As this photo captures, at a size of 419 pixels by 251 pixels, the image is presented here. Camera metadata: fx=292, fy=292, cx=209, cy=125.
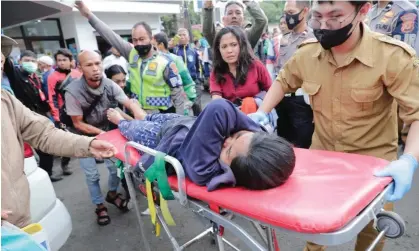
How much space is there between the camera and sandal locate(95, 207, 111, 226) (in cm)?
279

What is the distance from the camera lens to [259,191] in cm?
121

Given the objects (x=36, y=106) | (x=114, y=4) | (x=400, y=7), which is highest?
(x=114, y=4)

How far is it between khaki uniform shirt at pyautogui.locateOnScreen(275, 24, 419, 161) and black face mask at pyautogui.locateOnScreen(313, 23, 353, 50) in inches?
3.4

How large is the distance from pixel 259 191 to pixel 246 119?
0.48 metres

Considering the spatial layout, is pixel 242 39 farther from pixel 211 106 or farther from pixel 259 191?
pixel 259 191

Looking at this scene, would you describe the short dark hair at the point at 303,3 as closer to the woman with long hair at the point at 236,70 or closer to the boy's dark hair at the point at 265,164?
the woman with long hair at the point at 236,70

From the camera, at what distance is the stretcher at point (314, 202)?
0.94 m

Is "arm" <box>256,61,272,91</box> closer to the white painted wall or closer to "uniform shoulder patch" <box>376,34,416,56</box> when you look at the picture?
"uniform shoulder patch" <box>376,34,416,56</box>

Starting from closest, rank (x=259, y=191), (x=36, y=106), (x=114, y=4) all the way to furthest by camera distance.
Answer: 1. (x=259, y=191)
2. (x=36, y=106)
3. (x=114, y=4)

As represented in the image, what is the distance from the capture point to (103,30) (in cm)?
311

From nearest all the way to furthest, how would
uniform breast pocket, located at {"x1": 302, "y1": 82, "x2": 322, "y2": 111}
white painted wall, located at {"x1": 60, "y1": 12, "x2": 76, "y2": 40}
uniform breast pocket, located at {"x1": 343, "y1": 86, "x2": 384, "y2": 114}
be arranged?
uniform breast pocket, located at {"x1": 343, "y1": 86, "x2": 384, "y2": 114} → uniform breast pocket, located at {"x1": 302, "y1": 82, "x2": 322, "y2": 111} → white painted wall, located at {"x1": 60, "y1": 12, "x2": 76, "y2": 40}

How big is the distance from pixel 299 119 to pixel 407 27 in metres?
1.50

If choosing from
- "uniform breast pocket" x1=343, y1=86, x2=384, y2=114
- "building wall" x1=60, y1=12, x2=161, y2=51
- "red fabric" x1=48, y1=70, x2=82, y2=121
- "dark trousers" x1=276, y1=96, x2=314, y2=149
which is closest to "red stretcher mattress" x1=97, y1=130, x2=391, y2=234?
"uniform breast pocket" x1=343, y1=86, x2=384, y2=114

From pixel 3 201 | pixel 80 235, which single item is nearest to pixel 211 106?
pixel 3 201
